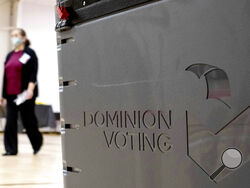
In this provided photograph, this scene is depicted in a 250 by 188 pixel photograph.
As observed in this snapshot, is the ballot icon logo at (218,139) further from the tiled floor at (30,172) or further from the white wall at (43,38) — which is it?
the white wall at (43,38)

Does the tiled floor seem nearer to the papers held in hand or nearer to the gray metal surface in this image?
the papers held in hand

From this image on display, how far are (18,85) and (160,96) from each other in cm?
279

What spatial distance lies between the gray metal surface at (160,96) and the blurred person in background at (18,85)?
2465 millimetres

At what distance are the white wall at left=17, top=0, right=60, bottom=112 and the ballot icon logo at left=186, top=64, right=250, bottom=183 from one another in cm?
702

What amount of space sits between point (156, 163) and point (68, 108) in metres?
0.34

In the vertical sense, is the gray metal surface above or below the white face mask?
below


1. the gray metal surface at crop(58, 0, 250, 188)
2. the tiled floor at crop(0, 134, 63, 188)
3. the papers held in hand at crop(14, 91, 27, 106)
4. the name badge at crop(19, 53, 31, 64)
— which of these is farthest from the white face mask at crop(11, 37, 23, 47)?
the gray metal surface at crop(58, 0, 250, 188)

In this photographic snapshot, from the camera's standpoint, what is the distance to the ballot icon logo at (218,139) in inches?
29.8

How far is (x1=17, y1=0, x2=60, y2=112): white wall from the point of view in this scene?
7754 mm

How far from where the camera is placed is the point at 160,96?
0.89 meters

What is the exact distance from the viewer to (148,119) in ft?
3.05

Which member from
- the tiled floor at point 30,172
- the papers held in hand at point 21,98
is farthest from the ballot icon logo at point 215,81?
the papers held in hand at point 21,98

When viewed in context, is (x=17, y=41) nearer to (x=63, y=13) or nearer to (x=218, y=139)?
(x=63, y=13)

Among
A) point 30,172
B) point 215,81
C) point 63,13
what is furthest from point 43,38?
point 215,81
